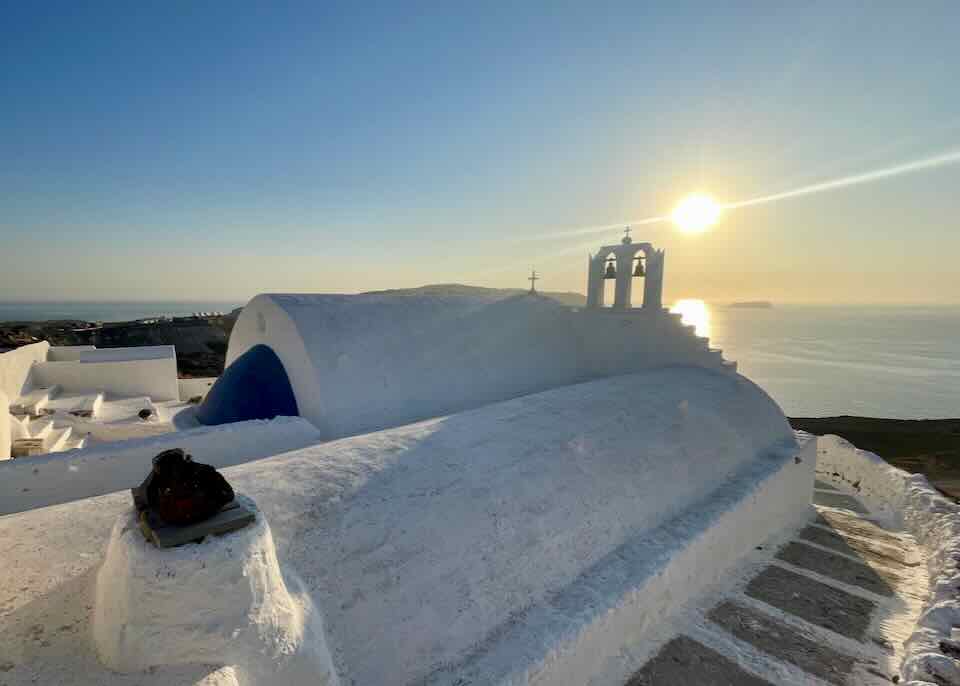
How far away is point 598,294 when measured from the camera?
12906mm

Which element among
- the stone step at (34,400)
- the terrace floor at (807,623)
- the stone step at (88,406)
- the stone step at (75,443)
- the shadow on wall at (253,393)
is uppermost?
the shadow on wall at (253,393)

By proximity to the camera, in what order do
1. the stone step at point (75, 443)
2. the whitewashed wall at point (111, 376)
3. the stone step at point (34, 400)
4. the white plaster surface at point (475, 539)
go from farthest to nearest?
the whitewashed wall at point (111, 376), the stone step at point (34, 400), the stone step at point (75, 443), the white plaster surface at point (475, 539)

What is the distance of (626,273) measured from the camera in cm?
1217

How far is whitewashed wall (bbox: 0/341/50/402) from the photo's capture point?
12.4m

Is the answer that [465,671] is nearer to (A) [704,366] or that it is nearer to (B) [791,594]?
(B) [791,594]

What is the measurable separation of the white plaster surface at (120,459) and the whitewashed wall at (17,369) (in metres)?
8.94

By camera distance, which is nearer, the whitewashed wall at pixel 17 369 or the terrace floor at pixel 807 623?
the terrace floor at pixel 807 623

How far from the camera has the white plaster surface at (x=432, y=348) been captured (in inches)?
319

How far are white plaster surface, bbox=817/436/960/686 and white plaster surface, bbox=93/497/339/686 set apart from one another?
22.9ft

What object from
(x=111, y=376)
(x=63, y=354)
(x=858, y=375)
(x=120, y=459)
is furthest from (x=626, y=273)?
(x=858, y=375)

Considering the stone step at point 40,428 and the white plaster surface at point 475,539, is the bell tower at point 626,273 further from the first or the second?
the stone step at point 40,428

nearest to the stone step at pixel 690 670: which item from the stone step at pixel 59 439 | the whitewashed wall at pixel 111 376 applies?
the stone step at pixel 59 439

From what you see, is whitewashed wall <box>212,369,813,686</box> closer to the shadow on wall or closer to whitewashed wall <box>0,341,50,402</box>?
the shadow on wall

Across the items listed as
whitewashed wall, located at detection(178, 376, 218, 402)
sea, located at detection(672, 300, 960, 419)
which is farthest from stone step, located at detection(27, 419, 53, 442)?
sea, located at detection(672, 300, 960, 419)
